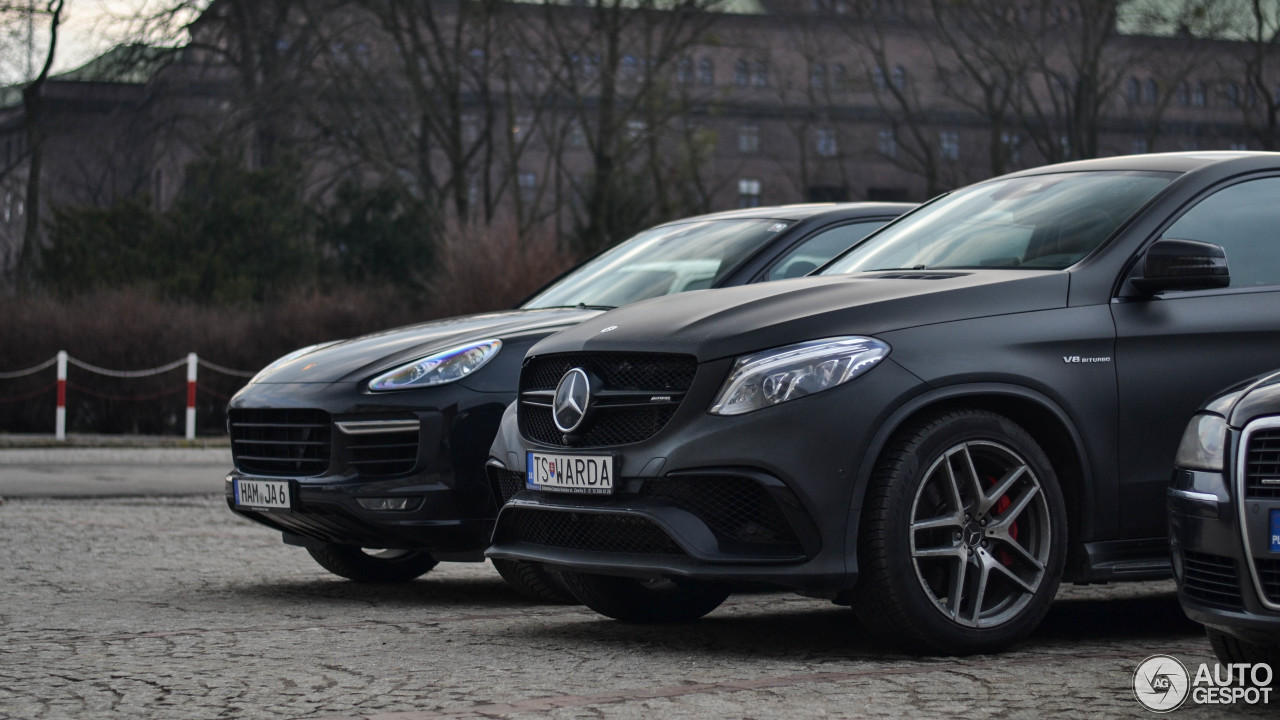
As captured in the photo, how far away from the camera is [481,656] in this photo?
5656mm

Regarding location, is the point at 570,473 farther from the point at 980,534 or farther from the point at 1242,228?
the point at 1242,228

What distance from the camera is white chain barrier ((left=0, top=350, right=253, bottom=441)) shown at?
2123 cm

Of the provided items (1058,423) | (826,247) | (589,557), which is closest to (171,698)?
(589,557)

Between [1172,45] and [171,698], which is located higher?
[1172,45]

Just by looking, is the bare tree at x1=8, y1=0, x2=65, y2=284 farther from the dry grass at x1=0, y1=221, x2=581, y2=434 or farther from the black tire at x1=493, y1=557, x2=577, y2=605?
the black tire at x1=493, y1=557, x2=577, y2=605

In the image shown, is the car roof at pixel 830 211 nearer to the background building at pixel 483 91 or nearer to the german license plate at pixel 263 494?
the german license plate at pixel 263 494

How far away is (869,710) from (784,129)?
77.6 metres

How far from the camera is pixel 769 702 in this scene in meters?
4.73

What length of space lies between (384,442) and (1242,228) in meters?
3.44

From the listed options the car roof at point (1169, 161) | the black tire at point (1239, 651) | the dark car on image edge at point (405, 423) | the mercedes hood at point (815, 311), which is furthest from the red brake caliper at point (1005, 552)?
the dark car on image edge at point (405, 423)

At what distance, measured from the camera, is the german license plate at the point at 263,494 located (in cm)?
718

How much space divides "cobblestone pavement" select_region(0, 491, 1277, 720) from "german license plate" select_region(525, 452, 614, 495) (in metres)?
0.56

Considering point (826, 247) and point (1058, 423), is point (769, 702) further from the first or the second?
point (826, 247)

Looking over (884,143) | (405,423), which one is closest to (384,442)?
(405,423)
